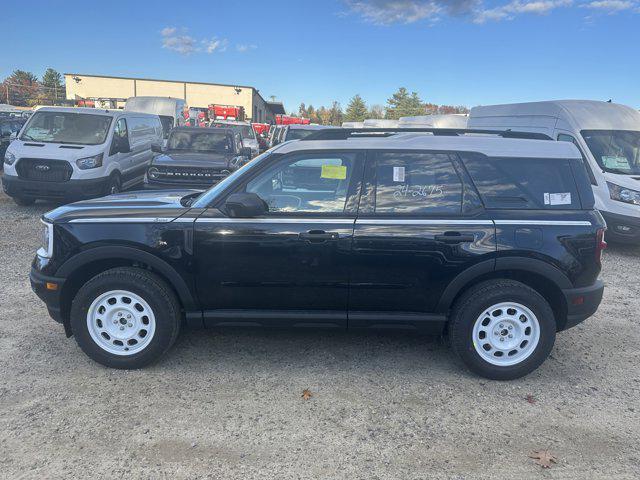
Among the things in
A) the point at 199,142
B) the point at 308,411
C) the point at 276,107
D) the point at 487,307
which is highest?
the point at 276,107

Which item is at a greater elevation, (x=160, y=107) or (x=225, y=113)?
(x=225, y=113)

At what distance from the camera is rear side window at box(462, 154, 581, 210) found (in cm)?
384

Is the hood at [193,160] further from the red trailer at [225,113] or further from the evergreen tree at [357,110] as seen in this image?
the evergreen tree at [357,110]

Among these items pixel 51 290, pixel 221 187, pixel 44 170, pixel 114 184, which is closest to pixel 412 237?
pixel 221 187

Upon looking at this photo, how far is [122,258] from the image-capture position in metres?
3.80

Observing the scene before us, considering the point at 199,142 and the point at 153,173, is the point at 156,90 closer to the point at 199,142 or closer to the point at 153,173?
the point at 199,142

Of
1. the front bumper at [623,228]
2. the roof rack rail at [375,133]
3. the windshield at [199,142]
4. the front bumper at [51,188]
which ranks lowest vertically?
the front bumper at [623,228]

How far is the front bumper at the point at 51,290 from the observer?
151 inches

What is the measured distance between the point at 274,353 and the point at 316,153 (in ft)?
5.61

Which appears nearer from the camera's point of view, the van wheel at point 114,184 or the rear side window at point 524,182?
the rear side window at point 524,182

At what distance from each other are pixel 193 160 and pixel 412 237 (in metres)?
7.81

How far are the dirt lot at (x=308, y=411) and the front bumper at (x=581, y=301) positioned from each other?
0.54m

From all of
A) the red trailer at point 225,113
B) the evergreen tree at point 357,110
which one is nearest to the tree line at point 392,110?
the evergreen tree at point 357,110

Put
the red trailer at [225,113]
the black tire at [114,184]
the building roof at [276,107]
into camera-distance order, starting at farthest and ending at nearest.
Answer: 1. the building roof at [276,107]
2. the red trailer at [225,113]
3. the black tire at [114,184]
